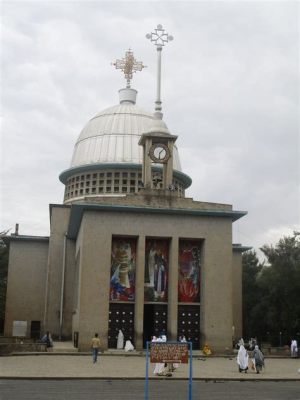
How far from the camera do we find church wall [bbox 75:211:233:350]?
112 ft

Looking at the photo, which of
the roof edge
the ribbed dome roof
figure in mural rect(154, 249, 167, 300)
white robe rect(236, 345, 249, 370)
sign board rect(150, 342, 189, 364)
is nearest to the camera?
sign board rect(150, 342, 189, 364)

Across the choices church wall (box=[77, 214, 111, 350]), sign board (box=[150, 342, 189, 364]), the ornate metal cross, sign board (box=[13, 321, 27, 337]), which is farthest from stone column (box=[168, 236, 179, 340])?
the ornate metal cross

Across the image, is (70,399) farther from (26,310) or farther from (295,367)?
(26,310)

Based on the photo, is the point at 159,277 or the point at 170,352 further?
the point at 159,277

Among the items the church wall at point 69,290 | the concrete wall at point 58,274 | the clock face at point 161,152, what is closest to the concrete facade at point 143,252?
the clock face at point 161,152

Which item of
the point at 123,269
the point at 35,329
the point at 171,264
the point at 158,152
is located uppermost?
the point at 158,152

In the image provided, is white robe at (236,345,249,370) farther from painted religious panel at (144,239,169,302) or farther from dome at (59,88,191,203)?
dome at (59,88,191,203)

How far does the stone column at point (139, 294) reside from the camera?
3428 centimetres

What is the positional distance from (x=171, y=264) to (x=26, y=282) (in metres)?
16.1

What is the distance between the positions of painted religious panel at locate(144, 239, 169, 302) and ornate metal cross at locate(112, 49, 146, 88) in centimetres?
2470

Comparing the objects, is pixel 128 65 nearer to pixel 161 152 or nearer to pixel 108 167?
pixel 108 167

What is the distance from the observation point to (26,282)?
4734 cm

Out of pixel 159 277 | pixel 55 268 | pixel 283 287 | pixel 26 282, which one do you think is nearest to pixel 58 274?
pixel 55 268

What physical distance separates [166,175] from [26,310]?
54.2 ft
